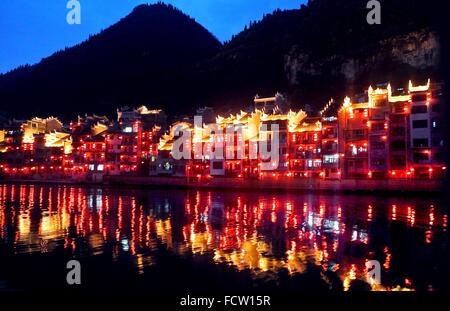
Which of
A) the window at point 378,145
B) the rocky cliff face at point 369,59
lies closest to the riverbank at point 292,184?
the window at point 378,145

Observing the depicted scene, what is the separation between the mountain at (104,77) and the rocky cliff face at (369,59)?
45876 millimetres

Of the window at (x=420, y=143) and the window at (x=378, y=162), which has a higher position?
the window at (x=420, y=143)

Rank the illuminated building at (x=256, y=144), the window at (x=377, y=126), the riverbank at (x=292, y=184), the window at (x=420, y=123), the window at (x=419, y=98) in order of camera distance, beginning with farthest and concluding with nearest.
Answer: the window at (x=377, y=126)
the illuminated building at (x=256, y=144)
the window at (x=419, y=98)
the window at (x=420, y=123)
the riverbank at (x=292, y=184)

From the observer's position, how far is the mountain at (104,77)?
15712 centimetres

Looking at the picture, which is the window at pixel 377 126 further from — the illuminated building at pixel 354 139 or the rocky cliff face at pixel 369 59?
the rocky cliff face at pixel 369 59

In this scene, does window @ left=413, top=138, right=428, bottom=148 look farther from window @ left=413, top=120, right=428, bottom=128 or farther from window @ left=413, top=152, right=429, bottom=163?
window @ left=413, top=120, right=428, bottom=128

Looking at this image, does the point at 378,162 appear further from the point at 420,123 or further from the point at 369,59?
the point at 369,59

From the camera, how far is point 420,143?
5678cm

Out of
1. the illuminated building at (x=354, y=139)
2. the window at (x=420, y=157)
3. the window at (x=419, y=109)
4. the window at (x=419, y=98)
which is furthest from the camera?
the illuminated building at (x=354, y=139)

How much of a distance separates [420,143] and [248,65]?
10333 centimetres

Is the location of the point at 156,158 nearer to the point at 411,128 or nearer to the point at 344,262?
the point at 411,128

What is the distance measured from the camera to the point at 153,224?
3067 centimetres

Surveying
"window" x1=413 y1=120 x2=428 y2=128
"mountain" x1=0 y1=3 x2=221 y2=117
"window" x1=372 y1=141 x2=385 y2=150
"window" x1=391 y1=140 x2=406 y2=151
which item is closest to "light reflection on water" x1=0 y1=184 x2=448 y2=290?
"window" x1=391 y1=140 x2=406 y2=151
